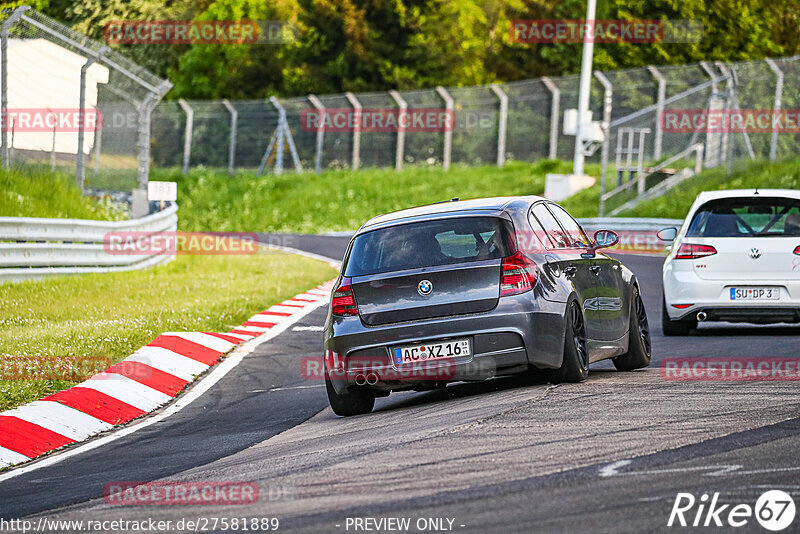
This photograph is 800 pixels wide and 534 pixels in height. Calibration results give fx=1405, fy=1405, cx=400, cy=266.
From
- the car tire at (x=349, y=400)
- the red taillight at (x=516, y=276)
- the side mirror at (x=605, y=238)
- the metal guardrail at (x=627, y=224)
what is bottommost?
the metal guardrail at (x=627, y=224)

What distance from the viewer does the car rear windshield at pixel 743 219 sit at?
14453 mm

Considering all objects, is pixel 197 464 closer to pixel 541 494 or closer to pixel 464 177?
pixel 541 494

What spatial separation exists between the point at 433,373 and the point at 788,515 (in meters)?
3.99

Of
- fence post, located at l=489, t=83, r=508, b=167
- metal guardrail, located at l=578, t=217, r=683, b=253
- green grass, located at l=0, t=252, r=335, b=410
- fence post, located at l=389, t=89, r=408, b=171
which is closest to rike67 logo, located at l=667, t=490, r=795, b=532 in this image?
green grass, located at l=0, t=252, r=335, b=410

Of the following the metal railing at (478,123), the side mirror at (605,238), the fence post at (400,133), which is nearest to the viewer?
the side mirror at (605,238)

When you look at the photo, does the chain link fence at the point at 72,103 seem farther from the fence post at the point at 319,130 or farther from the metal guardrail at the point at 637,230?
the fence post at the point at 319,130

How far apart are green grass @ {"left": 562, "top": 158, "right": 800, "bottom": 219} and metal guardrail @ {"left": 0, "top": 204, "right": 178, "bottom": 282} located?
1454 centimetres

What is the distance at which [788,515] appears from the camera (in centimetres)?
554

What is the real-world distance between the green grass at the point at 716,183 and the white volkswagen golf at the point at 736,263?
53.7ft

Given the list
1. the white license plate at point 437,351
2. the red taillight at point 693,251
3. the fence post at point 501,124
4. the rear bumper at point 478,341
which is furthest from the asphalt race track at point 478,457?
the fence post at point 501,124

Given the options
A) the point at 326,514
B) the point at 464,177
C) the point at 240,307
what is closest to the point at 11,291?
the point at 240,307

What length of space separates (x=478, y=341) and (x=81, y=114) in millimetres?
14242

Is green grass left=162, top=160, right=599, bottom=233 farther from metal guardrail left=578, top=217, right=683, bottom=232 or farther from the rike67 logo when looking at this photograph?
the rike67 logo

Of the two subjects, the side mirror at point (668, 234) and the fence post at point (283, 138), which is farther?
the fence post at point (283, 138)
